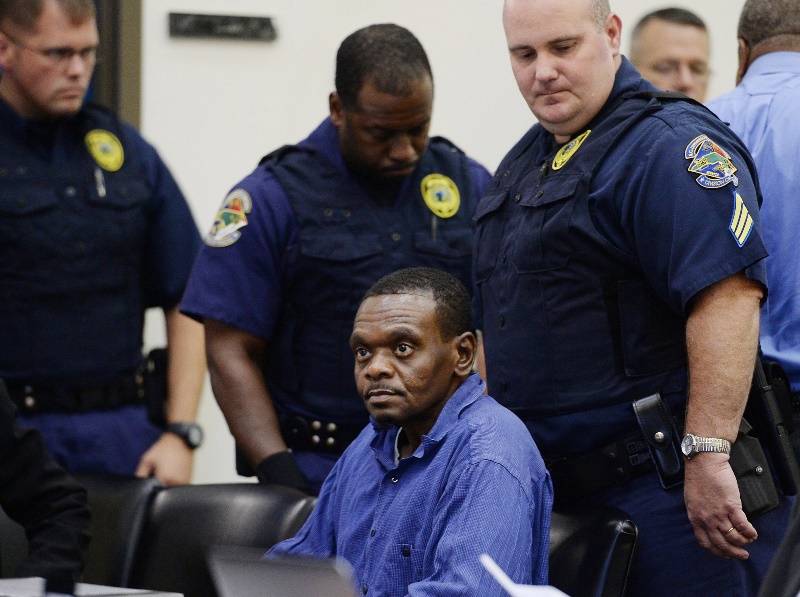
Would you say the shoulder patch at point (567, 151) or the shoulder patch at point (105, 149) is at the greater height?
the shoulder patch at point (567, 151)

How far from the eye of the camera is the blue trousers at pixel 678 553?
2.24m

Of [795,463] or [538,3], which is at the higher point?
[538,3]

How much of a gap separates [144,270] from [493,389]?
1384mm

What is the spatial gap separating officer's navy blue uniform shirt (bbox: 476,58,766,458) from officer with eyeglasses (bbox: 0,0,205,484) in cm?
127

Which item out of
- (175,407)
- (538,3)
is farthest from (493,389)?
(175,407)

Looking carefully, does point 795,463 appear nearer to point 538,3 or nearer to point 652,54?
point 538,3

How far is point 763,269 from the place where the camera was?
2.23 meters

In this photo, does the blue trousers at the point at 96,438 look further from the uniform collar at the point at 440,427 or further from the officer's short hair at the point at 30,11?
the uniform collar at the point at 440,427

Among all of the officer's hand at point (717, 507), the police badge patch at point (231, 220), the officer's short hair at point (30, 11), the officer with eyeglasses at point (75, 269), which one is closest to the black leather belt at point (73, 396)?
the officer with eyeglasses at point (75, 269)

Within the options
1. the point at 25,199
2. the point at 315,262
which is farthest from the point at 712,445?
the point at 25,199

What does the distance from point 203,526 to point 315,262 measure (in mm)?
714

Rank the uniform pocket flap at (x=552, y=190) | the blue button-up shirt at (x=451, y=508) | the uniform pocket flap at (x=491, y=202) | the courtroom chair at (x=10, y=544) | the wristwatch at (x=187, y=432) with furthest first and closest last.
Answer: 1. the wristwatch at (x=187, y=432)
2. the courtroom chair at (x=10, y=544)
3. the uniform pocket flap at (x=491, y=202)
4. the uniform pocket flap at (x=552, y=190)
5. the blue button-up shirt at (x=451, y=508)

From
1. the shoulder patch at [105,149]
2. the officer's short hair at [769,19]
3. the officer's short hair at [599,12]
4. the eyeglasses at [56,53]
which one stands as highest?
the officer's short hair at [769,19]

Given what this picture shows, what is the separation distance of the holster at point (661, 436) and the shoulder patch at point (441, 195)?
109cm
